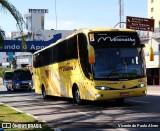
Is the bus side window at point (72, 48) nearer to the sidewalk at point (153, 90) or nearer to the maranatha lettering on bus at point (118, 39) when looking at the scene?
the maranatha lettering on bus at point (118, 39)

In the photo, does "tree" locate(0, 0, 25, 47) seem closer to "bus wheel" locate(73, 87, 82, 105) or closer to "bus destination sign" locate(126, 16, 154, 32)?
"bus wheel" locate(73, 87, 82, 105)

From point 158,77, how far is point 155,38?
9.19 metres

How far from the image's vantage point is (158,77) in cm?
5084

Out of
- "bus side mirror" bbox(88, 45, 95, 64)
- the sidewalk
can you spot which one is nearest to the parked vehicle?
the sidewalk

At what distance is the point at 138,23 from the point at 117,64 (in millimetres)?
30735

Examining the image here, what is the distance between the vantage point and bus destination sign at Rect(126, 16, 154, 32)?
154 ft

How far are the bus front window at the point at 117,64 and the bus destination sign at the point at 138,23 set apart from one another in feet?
92.3

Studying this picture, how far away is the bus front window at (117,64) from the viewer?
18.2m

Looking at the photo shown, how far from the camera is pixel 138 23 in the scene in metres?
48.3

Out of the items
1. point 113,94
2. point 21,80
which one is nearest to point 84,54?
point 113,94

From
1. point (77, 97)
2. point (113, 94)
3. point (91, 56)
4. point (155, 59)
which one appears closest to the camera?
point (91, 56)

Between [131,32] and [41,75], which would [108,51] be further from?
[41,75]

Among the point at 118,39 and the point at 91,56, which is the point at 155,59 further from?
the point at 91,56

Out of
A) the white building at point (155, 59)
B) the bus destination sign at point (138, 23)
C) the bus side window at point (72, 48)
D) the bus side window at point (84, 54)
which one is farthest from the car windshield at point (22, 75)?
the bus side window at point (84, 54)
